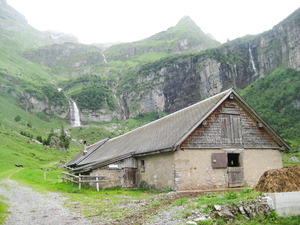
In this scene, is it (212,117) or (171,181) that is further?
(212,117)

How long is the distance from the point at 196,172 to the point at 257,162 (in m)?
5.29

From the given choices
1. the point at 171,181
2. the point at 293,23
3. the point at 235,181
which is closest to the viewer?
the point at 171,181

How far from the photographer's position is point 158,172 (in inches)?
647

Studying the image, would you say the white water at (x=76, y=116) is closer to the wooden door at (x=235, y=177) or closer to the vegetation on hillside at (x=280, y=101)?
the vegetation on hillside at (x=280, y=101)

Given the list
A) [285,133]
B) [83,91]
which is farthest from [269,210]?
[83,91]

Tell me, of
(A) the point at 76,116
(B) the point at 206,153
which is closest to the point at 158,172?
(B) the point at 206,153

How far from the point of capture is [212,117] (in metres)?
16.4

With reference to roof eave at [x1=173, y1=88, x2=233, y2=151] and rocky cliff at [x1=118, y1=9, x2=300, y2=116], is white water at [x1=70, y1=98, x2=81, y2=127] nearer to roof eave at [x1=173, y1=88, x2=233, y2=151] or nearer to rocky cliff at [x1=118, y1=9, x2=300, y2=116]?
rocky cliff at [x1=118, y1=9, x2=300, y2=116]

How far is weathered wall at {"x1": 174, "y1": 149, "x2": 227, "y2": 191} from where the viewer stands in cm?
1477

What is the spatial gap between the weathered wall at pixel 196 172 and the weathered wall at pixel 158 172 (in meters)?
0.51

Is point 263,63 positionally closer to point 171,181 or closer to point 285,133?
point 285,133

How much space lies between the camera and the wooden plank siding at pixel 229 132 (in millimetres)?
15761

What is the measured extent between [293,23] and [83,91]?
130 meters

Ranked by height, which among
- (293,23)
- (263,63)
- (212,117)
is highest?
(293,23)
